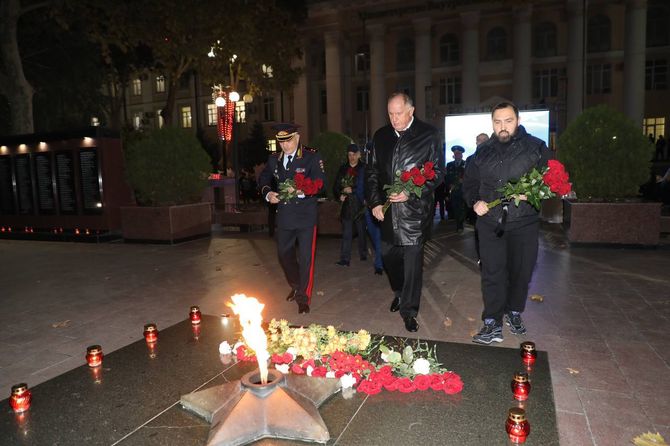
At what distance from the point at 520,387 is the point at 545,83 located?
43.6 meters

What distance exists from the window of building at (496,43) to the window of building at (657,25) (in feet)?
35.7

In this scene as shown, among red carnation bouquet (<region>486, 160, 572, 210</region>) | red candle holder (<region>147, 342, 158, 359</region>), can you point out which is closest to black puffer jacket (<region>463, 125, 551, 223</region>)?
red carnation bouquet (<region>486, 160, 572, 210</region>)

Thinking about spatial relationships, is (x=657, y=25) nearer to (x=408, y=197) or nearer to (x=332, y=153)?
(x=332, y=153)

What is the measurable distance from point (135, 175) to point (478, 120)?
1199cm

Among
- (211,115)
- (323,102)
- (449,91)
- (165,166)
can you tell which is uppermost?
(449,91)

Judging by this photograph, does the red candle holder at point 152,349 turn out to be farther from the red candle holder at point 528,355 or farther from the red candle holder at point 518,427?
the red candle holder at point 528,355

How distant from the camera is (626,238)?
9461 millimetres

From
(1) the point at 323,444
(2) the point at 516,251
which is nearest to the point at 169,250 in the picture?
(2) the point at 516,251

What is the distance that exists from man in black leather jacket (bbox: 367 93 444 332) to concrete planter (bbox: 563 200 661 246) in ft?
19.9

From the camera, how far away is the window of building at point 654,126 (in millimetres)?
38219

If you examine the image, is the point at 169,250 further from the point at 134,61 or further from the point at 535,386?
the point at 134,61

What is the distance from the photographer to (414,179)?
4.44 meters

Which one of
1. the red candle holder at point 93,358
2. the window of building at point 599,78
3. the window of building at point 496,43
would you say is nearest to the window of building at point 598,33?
the window of building at point 599,78

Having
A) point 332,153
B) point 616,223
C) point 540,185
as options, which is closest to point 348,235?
point 332,153
